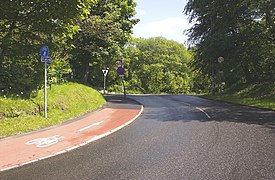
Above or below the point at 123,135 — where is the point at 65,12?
above

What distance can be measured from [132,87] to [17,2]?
167 ft

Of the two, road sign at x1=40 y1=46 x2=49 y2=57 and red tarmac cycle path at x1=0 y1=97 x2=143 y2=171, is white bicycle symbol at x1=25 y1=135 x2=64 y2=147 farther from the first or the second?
road sign at x1=40 y1=46 x2=49 y2=57

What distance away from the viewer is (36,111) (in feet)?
39.7

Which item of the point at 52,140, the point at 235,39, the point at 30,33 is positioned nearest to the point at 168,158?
the point at 52,140

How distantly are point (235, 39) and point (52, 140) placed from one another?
968 inches

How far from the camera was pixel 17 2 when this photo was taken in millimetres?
10578

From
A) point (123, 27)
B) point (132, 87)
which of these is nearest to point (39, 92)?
point (123, 27)

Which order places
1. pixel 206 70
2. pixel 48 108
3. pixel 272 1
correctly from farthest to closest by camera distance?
pixel 206 70, pixel 272 1, pixel 48 108

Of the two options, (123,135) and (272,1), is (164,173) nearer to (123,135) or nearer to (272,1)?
(123,135)

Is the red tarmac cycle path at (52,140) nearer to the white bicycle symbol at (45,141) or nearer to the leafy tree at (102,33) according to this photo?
the white bicycle symbol at (45,141)

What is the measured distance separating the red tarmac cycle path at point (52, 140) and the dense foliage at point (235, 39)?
1944cm

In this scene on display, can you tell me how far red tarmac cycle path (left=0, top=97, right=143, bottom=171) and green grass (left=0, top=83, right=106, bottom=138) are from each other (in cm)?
60

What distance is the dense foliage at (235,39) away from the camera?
2780 centimetres

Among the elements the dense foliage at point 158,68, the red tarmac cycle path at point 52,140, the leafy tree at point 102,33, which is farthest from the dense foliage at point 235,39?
the dense foliage at point 158,68
